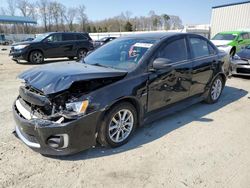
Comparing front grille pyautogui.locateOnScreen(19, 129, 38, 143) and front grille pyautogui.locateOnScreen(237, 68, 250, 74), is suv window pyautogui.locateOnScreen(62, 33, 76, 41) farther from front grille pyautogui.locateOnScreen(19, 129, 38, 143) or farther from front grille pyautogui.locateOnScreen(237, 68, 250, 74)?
front grille pyautogui.locateOnScreen(19, 129, 38, 143)

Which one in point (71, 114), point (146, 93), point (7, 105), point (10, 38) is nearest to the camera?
point (71, 114)

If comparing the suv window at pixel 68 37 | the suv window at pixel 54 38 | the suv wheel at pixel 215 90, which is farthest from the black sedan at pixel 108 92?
the suv window at pixel 68 37

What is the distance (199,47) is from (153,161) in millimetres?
2867

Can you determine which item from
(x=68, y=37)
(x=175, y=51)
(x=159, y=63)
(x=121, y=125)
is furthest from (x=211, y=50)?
(x=68, y=37)

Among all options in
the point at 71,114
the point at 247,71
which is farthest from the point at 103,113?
the point at 247,71

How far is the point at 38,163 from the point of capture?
9.84 feet

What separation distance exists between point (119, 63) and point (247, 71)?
20.1ft

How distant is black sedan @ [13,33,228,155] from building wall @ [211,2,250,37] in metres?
21.8

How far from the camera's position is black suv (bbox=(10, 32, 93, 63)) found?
11781 mm

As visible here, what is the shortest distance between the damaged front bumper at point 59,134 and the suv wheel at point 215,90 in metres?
3.27

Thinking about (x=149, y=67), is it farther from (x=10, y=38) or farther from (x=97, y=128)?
(x=10, y=38)

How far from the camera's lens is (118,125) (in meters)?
3.37

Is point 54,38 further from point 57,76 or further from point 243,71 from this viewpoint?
point 57,76

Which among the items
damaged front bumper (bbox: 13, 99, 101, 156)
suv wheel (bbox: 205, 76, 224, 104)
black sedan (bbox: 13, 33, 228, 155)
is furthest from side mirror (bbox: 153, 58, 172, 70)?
suv wheel (bbox: 205, 76, 224, 104)
